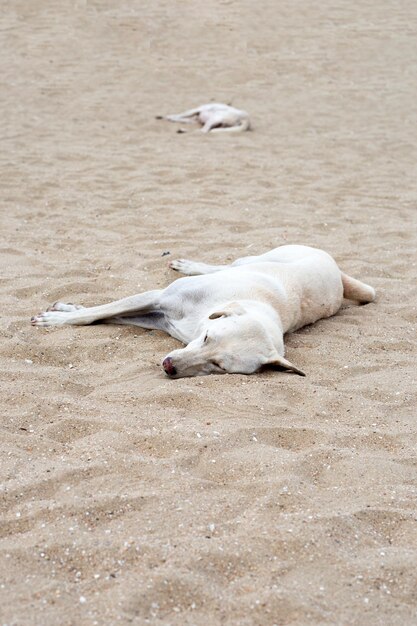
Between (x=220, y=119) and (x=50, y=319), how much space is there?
23.4 feet

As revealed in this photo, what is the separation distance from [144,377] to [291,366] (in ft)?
Result: 2.46

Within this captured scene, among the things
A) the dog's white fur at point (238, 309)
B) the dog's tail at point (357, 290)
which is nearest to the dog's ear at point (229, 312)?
the dog's white fur at point (238, 309)

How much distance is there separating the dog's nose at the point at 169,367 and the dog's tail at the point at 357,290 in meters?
1.83

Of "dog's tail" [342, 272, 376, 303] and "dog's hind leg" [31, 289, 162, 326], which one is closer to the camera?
"dog's hind leg" [31, 289, 162, 326]

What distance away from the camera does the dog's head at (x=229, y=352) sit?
4145 millimetres

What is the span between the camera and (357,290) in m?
5.47

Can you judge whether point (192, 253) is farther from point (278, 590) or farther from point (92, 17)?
point (92, 17)

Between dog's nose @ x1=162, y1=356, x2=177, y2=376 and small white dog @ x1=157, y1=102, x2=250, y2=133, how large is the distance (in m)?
7.56

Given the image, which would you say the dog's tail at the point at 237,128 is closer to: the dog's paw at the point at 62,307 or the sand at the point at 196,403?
the sand at the point at 196,403

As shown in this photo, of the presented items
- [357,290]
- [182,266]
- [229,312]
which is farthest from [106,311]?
[357,290]

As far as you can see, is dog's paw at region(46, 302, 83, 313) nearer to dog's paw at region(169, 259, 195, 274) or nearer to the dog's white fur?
the dog's white fur

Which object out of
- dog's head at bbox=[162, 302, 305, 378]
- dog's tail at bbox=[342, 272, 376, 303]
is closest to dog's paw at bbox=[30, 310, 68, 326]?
dog's head at bbox=[162, 302, 305, 378]

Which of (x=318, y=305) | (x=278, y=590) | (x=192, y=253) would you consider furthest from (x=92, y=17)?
(x=278, y=590)

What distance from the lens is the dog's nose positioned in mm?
4086
